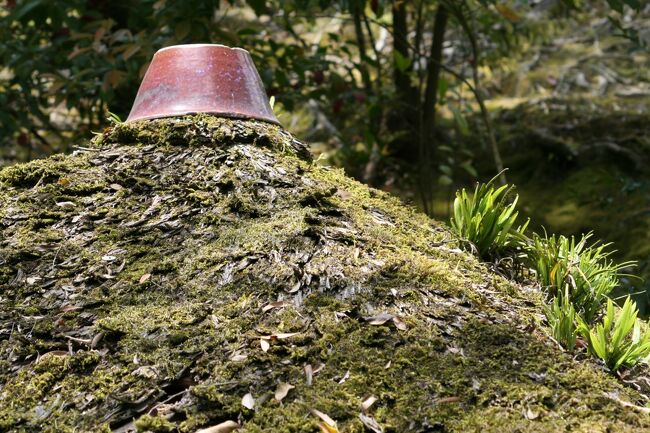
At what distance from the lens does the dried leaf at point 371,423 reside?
1345mm

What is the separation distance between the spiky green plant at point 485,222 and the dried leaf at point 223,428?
3.28ft

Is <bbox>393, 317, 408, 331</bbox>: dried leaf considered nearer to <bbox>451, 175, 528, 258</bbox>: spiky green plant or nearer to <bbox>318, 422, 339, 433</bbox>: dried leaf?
<bbox>318, 422, 339, 433</bbox>: dried leaf

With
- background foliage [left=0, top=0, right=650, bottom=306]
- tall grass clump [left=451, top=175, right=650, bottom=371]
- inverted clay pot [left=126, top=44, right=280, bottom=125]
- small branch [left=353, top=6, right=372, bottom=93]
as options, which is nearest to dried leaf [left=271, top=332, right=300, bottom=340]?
tall grass clump [left=451, top=175, right=650, bottom=371]

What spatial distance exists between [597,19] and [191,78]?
6.56m

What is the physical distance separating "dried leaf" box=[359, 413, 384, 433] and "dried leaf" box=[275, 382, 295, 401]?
154 mm

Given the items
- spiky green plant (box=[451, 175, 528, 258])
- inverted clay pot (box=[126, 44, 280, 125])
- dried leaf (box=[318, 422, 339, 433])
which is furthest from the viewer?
inverted clay pot (box=[126, 44, 280, 125])

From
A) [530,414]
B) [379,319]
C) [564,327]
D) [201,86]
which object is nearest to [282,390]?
[379,319]

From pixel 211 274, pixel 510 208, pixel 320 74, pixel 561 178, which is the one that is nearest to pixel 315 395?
pixel 211 274

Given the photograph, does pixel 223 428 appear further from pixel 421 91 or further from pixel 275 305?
pixel 421 91

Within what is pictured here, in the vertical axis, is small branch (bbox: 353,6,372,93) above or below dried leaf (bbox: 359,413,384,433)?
below

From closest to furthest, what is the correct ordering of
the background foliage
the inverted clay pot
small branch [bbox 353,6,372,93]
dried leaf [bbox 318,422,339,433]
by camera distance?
dried leaf [bbox 318,422,339,433] → the inverted clay pot → the background foliage → small branch [bbox 353,6,372,93]

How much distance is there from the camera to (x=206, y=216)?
1.96 metres

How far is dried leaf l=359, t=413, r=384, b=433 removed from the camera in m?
1.34

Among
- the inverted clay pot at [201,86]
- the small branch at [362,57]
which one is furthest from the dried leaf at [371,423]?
the small branch at [362,57]
